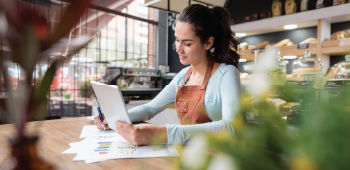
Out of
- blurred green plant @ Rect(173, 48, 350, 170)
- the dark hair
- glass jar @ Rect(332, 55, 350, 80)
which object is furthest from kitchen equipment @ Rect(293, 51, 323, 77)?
blurred green plant @ Rect(173, 48, 350, 170)

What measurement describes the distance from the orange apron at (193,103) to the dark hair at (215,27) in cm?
9

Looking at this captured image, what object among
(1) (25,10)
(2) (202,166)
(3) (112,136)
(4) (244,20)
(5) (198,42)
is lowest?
(3) (112,136)

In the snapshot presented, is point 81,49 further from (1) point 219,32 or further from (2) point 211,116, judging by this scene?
(1) point 219,32

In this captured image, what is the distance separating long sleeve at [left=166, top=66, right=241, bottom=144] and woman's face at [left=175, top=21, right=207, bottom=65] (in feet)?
0.59

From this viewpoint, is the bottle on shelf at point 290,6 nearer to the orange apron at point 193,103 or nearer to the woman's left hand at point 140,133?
the orange apron at point 193,103

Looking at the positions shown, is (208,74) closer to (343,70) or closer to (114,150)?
(114,150)

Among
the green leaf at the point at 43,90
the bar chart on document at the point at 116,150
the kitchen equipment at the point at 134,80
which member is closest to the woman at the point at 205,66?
the bar chart on document at the point at 116,150

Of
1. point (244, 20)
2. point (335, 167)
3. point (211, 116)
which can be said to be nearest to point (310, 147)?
point (335, 167)

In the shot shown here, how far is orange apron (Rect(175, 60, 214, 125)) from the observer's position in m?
1.29

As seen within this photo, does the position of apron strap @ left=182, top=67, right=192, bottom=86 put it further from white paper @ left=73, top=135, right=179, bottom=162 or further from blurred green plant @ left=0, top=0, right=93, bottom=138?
blurred green plant @ left=0, top=0, right=93, bottom=138

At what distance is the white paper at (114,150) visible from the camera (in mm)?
760

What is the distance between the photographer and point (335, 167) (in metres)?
0.14

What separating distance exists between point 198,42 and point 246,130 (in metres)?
1.17

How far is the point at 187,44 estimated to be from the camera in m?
1.29
